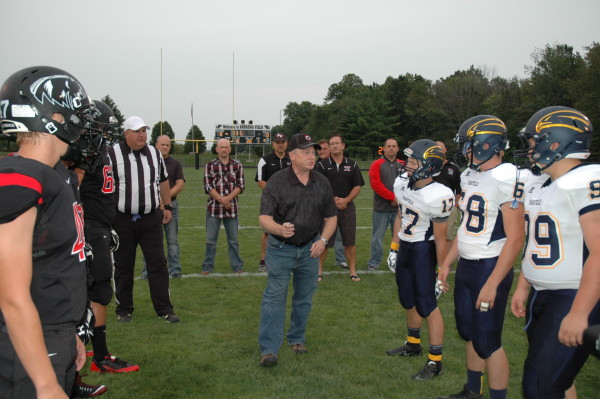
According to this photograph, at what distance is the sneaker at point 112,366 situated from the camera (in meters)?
4.56

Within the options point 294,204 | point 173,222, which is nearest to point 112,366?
point 294,204

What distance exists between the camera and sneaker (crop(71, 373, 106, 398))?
4078 millimetres

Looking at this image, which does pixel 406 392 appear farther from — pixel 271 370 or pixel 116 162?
pixel 116 162

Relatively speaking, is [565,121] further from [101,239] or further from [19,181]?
[101,239]

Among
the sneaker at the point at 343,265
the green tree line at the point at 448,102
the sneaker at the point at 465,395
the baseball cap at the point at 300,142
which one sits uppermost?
the green tree line at the point at 448,102

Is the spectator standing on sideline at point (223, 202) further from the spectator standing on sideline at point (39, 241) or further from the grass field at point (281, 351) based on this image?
the spectator standing on sideline at point (39, 241)

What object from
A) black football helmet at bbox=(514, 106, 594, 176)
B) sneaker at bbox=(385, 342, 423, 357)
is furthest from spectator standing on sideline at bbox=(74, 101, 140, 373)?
black football helmet at bbox=(514, 106, 594, 176)

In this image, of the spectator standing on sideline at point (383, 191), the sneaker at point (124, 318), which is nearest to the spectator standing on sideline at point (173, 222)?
the sneaker at point (124, 318)

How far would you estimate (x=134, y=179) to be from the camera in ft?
18.6

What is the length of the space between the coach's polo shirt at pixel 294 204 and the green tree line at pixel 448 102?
160ft

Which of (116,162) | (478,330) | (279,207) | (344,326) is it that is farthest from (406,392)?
(116,162)

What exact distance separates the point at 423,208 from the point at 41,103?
3.37m

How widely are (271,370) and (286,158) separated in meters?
4.50

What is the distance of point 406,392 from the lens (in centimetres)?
420
